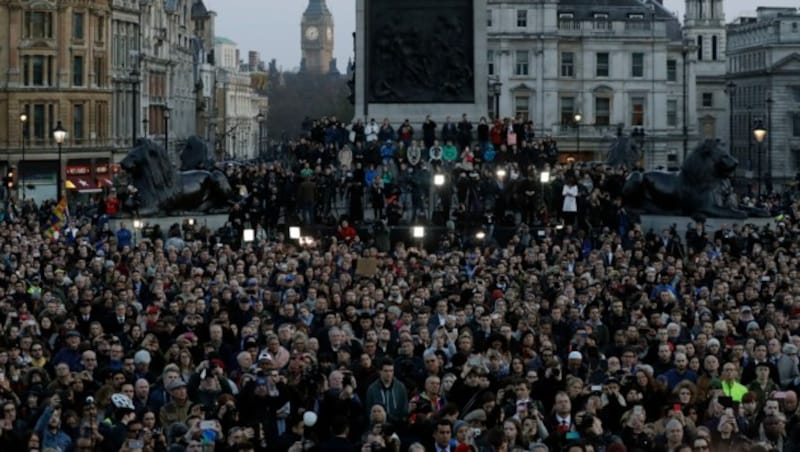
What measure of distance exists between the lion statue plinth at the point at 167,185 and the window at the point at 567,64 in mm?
61160

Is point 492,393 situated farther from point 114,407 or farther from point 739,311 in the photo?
point 739,311

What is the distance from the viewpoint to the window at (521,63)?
339 feet

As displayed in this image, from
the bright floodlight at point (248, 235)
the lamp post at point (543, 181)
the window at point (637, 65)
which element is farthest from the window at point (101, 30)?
the bright floodlight at point (248, 235)

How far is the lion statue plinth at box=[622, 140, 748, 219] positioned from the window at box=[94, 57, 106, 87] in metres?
51.5

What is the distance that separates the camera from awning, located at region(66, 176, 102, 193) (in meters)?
86.3

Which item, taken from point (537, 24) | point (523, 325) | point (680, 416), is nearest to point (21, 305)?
point (523, 325)

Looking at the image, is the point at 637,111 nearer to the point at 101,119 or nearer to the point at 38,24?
the point at 101,119

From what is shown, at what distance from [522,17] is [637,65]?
8060 mm

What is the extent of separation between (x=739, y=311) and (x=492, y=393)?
7.82 meters

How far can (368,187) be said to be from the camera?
44.8 metres

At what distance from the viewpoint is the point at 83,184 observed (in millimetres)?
87250

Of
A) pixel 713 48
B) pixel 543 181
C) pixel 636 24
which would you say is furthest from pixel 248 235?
pixel 713 48

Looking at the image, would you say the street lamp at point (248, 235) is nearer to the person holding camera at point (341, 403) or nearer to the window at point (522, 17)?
the person holding camera at point (341, 403)

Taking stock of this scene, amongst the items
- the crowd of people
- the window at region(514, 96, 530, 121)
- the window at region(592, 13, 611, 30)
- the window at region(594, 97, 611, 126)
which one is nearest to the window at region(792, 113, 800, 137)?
the window at region(594, 97, 611, 126)
